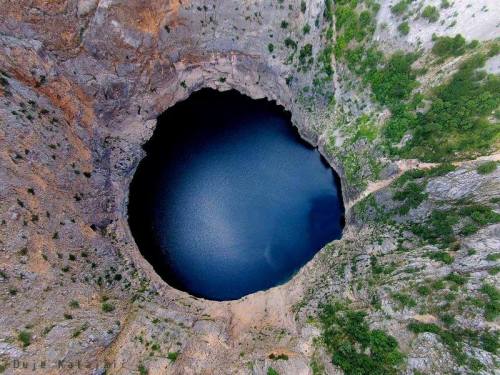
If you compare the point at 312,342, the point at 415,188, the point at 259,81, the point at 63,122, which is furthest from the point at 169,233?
the point at 415,188

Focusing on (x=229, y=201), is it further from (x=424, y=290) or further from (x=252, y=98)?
(x=424, y=290)

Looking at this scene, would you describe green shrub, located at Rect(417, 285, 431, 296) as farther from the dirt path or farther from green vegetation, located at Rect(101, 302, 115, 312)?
green vegetation, located at Rect(101, 302, 115, 312)

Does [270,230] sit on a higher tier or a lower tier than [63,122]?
lower

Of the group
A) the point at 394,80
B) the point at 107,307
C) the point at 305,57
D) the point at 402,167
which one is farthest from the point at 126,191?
the point at 394,80

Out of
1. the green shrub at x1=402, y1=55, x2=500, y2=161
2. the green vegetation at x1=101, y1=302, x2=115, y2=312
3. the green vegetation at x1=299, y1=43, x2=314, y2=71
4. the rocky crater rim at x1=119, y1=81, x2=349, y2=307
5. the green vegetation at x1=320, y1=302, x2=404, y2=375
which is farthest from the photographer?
the green vegetation at x1=299, y1=43, x2=314, y2=71

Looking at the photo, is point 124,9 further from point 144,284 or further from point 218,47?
point 144,284

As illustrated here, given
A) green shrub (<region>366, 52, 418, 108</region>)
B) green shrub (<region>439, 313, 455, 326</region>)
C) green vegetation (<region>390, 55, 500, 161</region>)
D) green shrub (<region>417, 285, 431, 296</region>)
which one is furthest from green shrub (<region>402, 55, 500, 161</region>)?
green shrub (<region>439, 313, 455, 326</region>)

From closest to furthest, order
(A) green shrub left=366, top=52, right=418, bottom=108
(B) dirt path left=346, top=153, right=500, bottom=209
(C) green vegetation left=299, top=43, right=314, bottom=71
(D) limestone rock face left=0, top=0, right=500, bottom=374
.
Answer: (D) limestone rock face left=0, top=0, right=500, bottom=374
(B) dirt path left=346, top=153, right=500, bottom=209
(A) green shrub left=366, top=52, right=418, bottom=108
(C) green vegetation left=299, top=43, right=314, bottom=71
